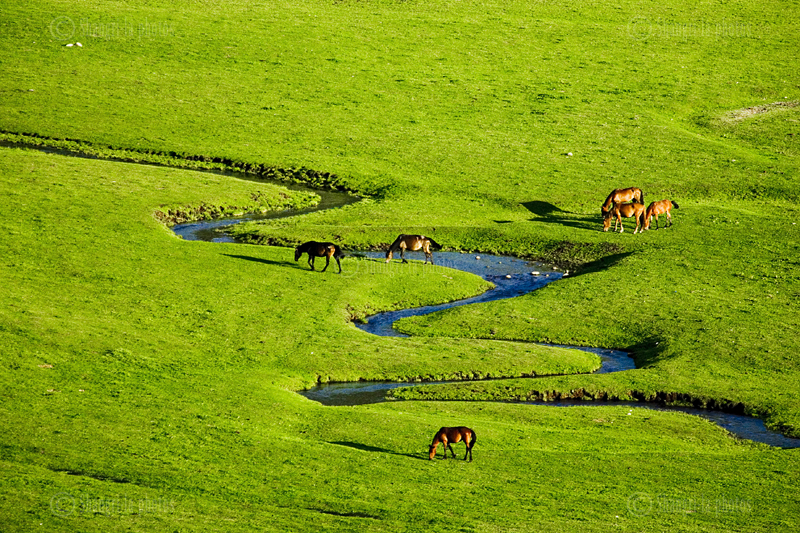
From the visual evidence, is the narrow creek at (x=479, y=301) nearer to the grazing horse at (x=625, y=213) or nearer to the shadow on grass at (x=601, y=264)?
the shadow on grass at (x=601, y=264)

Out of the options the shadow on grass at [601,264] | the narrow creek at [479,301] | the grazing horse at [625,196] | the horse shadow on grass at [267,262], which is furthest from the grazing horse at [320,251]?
the grazing horse at [625,196]

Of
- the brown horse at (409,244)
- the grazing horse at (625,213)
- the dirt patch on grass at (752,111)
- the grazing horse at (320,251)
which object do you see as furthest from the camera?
the dirt patch on grass at (752,111)

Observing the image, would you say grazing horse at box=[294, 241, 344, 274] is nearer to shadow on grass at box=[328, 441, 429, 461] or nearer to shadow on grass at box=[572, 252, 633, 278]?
shadow on grass at box=[572, 252, 633, 278]

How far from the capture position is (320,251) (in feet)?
141

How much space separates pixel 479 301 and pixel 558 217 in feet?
43.2

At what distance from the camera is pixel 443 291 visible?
43844 mm

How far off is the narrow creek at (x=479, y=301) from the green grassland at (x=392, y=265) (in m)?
0.66

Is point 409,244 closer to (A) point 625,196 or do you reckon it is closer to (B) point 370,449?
(A) point 625,196

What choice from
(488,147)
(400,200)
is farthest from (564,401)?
(488,147)

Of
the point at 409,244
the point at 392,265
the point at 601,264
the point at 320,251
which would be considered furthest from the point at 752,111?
the point at 320,251

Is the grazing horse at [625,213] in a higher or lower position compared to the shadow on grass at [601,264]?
higher

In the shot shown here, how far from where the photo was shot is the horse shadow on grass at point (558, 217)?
174 feet

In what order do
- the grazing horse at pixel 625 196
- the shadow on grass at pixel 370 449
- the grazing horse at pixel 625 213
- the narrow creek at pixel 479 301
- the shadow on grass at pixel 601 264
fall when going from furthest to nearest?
the grazing horse at pixel 625 196 → the grazing horse at pixel 625 213 → the shadow on grass at pixel 601 264 → the narrow creek at pixel 479 301 → the shadow on grass at pixel 370 449

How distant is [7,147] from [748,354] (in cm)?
4648
